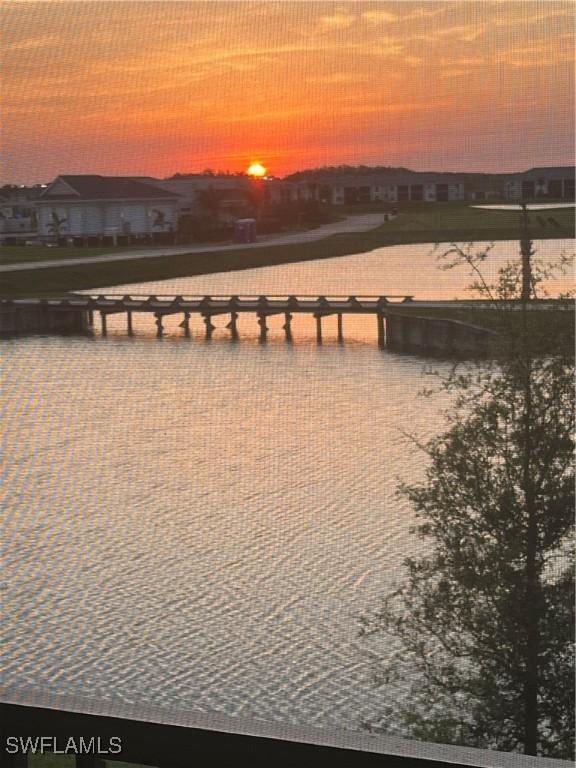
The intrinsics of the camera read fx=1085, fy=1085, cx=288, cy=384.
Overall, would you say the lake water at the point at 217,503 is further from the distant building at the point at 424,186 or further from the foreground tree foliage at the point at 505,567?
the foreground tree foliage at the point at 505,567

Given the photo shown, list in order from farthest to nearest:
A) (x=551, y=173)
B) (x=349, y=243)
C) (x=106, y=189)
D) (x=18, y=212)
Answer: (x=349, y=243), (x=106, y=189), (x=551, y=173), (x=18, y=212)

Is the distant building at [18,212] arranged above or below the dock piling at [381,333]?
above

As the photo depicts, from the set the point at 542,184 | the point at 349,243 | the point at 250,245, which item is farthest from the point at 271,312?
the point at 542,184

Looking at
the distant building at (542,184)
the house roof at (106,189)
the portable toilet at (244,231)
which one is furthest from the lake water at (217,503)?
the distant building at (542,184)

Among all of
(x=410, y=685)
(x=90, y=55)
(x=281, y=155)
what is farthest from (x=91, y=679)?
(x=90, y=55)

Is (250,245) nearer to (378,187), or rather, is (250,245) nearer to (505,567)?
(378,187)
